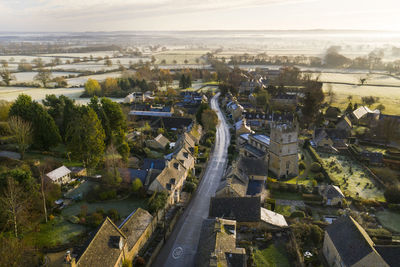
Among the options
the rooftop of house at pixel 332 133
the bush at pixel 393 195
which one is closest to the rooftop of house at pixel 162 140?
the rooftop of house at pixel 332 133

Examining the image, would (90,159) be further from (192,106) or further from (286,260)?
(192,106)

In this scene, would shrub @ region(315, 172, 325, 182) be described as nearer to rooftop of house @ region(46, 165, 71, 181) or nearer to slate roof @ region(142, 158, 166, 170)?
slate roof @ region(142, 158, 166, 170)

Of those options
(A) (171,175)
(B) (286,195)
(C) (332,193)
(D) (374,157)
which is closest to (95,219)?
(A) (171,175)

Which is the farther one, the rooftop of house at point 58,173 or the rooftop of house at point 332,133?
the rooftop of house at point 332,133

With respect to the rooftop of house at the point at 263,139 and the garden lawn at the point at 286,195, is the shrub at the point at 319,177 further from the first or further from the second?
the rooftop of house at the point at 263,139

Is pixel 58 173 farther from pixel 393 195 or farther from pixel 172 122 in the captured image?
pixel 393 195
